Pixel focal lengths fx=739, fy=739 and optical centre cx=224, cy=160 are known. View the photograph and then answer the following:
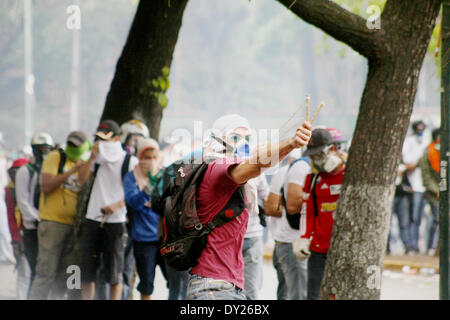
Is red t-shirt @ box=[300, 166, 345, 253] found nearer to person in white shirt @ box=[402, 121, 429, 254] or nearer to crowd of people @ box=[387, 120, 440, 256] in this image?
crowd of people @ box=[387, 120, 440, 256]

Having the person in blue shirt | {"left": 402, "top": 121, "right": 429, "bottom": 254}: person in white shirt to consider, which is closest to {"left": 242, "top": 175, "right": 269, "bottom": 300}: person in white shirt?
the person in blue shirt

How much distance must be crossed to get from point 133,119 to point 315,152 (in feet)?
7.96

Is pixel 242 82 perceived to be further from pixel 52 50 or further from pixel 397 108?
pixel 397 108

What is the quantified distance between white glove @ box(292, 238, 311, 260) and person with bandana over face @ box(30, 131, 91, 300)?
96.3 inches

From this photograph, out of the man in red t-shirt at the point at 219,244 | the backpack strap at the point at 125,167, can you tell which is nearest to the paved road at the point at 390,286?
the backpack strap at the point at 125,167

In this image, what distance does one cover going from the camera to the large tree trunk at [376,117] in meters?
5.56

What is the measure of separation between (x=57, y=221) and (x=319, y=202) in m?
2.80

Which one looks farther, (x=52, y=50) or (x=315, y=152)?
(x=52, y=50)

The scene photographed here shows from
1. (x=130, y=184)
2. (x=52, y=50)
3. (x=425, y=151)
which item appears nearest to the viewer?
(x=130, y=184)

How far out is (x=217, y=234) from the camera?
401 cm

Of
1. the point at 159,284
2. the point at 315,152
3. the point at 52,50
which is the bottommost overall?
the point at 159,284

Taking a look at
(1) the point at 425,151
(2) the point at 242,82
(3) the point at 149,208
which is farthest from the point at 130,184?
(2) the point at 242,82

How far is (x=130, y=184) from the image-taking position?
23.3 ft

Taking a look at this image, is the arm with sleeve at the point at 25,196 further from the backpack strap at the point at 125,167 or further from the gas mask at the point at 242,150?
the gas mask at the point at 242,150
